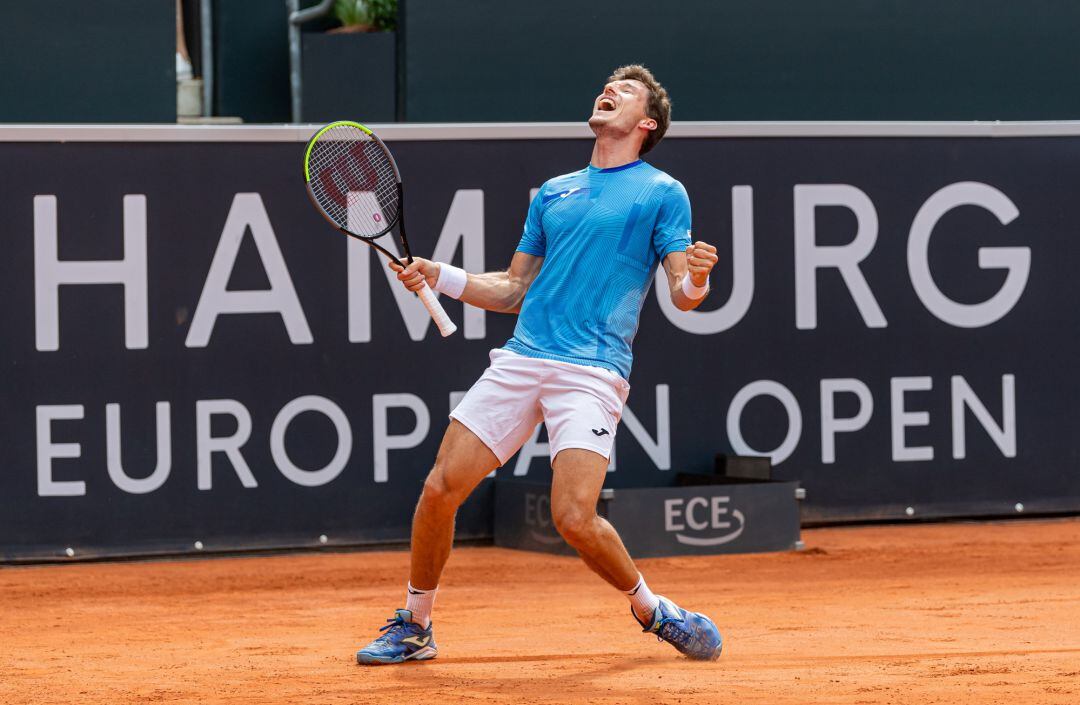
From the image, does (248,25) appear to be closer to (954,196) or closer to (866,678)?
(954,196)

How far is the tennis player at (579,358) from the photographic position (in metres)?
4.58

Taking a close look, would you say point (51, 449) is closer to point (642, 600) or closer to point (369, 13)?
point (642, 600)

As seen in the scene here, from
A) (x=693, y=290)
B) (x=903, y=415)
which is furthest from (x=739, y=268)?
(x=693, y=290)

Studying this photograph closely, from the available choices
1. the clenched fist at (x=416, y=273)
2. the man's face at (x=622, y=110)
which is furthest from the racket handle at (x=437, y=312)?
the man's face at (x=622, y=110)

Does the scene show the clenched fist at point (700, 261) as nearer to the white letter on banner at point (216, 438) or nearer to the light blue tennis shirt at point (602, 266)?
the light blue tennis shirt at point (602, 266)

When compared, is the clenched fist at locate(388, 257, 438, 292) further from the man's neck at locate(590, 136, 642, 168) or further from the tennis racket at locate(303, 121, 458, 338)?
the man's neck at locate(590, 136, 642, 168)

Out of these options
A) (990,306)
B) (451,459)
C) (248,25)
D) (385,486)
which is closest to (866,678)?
(451,459)

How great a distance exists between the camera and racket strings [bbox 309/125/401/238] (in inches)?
202

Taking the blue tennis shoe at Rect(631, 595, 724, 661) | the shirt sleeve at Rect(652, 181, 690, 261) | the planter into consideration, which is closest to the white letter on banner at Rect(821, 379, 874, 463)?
the blue tennis shoe at Rect(631, 595, 724, 661)

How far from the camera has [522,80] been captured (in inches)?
398

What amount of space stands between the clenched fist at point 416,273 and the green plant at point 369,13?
671 centimetres

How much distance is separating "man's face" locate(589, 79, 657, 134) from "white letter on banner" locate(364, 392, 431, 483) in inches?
110

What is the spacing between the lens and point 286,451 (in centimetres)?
716

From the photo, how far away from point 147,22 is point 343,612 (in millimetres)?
5085
